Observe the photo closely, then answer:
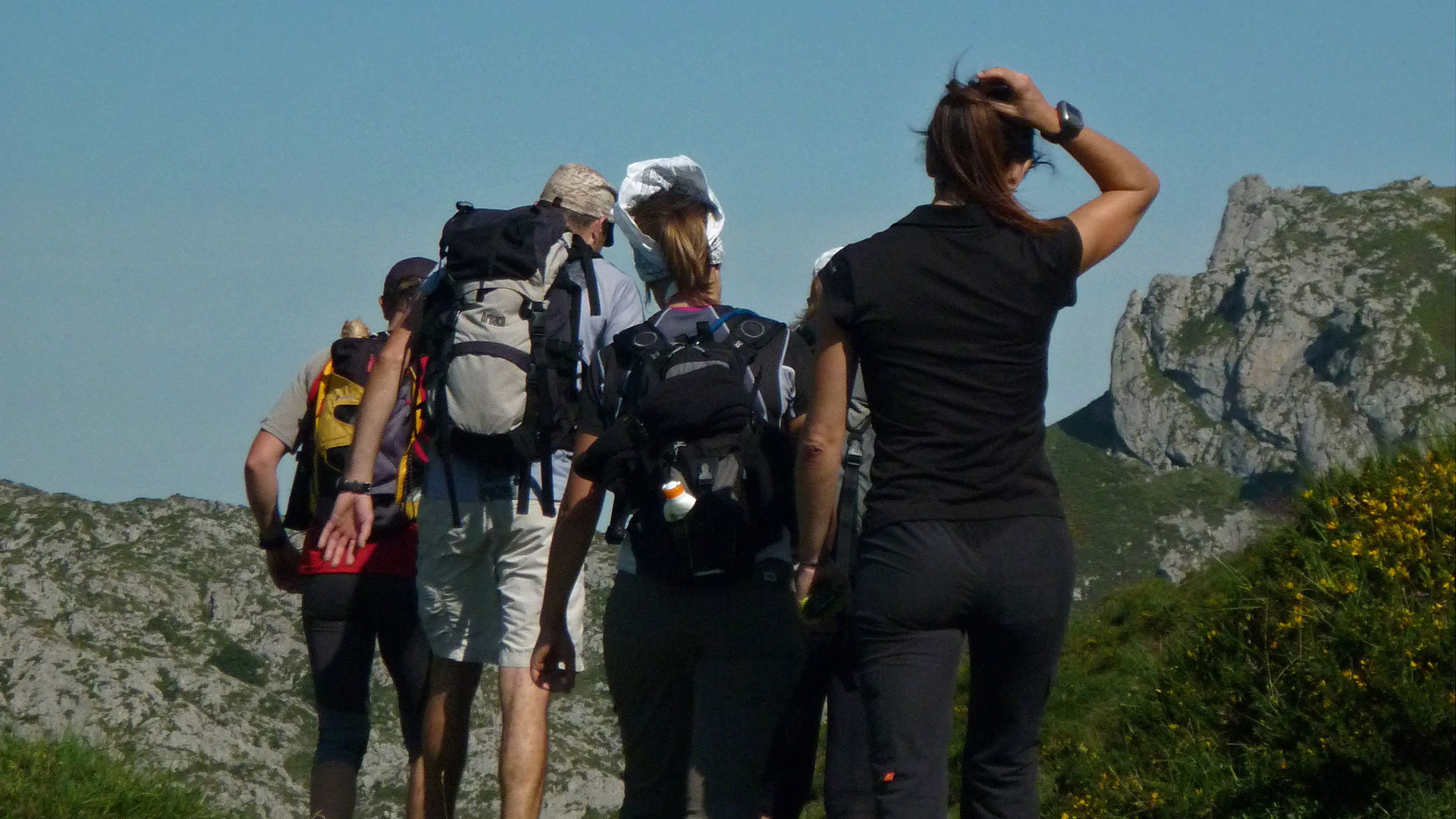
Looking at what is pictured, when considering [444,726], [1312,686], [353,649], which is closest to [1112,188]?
[444,726]

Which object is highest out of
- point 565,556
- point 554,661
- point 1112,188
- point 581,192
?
point 581,192

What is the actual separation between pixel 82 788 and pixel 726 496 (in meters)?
2.67

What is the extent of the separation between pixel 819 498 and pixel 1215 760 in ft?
13.2

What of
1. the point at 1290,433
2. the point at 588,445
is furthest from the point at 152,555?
the point at 1290,433

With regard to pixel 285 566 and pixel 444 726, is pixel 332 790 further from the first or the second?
pixel 285 566

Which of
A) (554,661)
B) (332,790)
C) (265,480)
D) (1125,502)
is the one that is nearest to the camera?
(554,661)

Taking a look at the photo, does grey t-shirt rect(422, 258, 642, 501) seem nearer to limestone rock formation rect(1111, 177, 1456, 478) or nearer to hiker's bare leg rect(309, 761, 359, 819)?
hiker's bare leg rect(309, 761, 359, 819)

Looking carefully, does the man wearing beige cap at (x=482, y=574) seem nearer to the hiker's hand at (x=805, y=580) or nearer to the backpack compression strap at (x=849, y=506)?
the backpack compression strap at (x=849, y=506)

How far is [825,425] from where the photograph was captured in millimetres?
3338

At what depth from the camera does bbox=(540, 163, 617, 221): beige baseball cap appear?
512 cm

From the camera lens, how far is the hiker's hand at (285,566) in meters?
5.70

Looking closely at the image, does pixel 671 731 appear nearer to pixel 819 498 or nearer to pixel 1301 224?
pixel 819 498

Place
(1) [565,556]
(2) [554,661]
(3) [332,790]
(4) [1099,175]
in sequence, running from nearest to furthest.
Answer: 1. (4) [1099,175]
2. (1) [565,556]
3. (2) [554,661]
4. (3) [332,790]

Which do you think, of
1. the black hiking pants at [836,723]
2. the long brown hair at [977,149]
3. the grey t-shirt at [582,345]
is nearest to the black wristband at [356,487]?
the grey t-shirt at [582,345]
